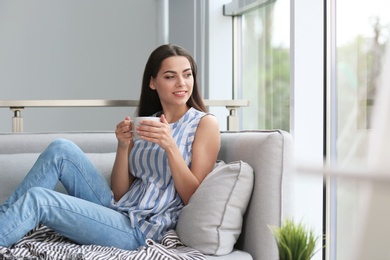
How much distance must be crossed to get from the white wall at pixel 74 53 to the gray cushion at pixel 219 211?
136 inches

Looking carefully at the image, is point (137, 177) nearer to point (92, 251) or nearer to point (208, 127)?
point (208, 127)

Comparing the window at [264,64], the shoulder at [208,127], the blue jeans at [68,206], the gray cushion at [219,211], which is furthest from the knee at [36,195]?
the window at [264,64]

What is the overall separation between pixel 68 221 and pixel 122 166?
1.18 feet

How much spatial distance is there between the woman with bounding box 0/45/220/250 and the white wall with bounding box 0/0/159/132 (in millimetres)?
2978

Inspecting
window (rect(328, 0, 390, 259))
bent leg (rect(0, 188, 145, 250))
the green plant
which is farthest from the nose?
the green plant

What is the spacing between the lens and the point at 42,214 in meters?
2.01

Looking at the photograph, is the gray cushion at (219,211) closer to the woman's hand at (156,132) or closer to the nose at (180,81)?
the woman's hand at (156,132)

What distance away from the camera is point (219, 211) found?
201 centimetres

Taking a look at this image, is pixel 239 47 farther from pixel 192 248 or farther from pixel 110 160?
pixel 192 248

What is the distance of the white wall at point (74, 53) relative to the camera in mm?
5344

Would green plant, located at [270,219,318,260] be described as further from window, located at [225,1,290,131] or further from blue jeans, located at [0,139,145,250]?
window, located at [225,1,290,131]

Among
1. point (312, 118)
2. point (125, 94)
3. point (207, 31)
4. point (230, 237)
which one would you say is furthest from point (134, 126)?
point (125, 94)

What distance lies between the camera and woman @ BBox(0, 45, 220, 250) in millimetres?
2045

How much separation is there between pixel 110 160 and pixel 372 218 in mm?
2330
